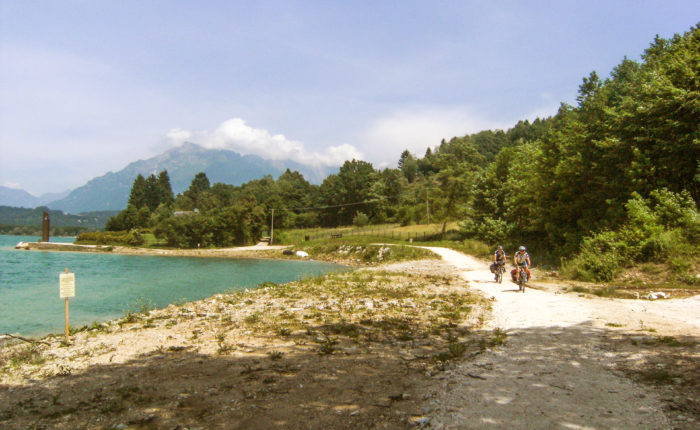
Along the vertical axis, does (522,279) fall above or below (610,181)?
below

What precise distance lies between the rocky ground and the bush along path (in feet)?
0.09

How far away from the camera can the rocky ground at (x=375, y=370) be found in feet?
17.9

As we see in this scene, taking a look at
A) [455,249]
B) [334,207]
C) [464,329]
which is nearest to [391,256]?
[455,249]

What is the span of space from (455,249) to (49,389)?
4399 centimetres

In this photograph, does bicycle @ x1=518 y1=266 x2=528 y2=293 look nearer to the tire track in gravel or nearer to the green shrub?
the tire track in gravel

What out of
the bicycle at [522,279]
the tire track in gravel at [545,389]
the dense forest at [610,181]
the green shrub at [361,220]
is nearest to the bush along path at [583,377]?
the tire track in gravel at [545,389]

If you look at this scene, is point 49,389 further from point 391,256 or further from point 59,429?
point 391,256

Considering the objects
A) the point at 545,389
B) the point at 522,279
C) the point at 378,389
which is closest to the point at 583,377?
the point at 545,389

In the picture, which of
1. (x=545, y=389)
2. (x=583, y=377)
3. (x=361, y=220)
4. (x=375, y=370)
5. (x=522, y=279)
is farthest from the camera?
(x=361, y=220)

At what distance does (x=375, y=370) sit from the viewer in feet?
25.1

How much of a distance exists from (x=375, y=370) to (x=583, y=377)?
367 centimetres

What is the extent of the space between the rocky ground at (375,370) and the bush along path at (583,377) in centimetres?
3

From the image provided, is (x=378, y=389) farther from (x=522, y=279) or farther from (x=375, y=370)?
(x=522, y=279)

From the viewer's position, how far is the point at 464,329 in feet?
36.7
